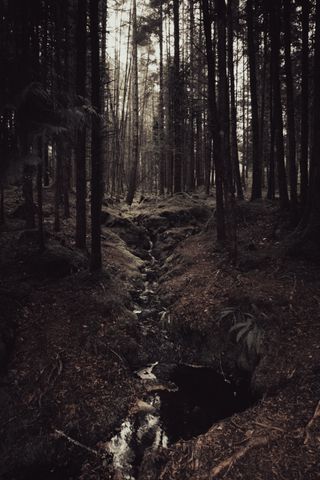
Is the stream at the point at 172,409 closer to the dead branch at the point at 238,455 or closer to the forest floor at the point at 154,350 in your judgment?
the forest floor at the point at 154,350

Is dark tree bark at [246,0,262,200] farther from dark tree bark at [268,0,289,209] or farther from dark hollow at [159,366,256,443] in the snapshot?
dark hollow at [159,366,256,443]

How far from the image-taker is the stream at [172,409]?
485cm

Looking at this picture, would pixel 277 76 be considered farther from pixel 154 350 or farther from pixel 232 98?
pixel 154 350

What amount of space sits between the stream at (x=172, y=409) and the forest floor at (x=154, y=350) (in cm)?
11

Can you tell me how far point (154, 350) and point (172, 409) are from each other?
1.86m

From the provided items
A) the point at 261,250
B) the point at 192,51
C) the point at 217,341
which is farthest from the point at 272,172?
the point at 192,51

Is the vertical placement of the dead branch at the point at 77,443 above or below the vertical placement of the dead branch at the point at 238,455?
below

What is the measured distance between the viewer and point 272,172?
1517 cm

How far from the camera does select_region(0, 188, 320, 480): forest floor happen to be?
441 cm

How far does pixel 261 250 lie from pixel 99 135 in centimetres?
600

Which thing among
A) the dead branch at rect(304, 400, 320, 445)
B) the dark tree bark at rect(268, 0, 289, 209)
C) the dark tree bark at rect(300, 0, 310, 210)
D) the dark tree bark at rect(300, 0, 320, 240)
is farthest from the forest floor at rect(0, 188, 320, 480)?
the dark tree bark at rect(268, 0, 289, 209)

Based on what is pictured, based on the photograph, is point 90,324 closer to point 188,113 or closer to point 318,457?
point 318,457

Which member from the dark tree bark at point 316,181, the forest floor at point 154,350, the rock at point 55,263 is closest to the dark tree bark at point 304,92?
the forest floor at point 154,350

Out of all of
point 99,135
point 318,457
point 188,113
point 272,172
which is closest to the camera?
point 318,457
